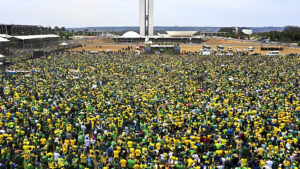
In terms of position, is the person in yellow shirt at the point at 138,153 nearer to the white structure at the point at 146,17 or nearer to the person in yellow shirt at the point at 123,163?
the person in yellow shirt at the point at 123,163

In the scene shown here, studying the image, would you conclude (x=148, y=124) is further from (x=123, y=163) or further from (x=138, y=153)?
(x=123, y=163)

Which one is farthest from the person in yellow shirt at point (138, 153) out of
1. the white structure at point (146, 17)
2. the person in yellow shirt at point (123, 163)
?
the white structure at point (146, 17)

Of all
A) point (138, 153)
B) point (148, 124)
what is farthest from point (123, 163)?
point (148, 124)

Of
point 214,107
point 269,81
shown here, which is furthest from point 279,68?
point 214,107

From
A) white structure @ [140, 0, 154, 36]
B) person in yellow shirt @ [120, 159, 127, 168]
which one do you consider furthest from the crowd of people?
white structure @ [140, 0, 154, 36]

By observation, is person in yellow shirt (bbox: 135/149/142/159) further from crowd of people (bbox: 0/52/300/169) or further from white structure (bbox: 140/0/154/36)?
white structure (bbox: 140/0/154/36)

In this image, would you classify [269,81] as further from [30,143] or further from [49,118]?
[30,143]
